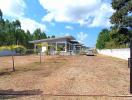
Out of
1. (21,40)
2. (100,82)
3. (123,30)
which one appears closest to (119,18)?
(123,30)

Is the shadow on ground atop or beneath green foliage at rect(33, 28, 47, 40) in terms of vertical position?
beneath

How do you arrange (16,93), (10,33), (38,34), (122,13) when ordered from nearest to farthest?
(16,93) < (122,13) < (10,33) < (38,34)

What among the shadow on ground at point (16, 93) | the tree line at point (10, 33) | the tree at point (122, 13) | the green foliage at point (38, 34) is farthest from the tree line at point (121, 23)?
the green foliage at point (38, 34)

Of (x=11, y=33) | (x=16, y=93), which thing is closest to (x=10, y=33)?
(x=11, y=33)

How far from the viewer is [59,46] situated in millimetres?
60500

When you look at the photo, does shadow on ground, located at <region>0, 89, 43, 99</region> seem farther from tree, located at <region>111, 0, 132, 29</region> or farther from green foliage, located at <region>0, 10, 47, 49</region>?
green foliage, located at <region>0, 10, 47, 49</region>

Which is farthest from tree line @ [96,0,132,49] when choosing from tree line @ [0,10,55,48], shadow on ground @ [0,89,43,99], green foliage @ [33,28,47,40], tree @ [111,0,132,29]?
green foliage @ [33,28,47,40]

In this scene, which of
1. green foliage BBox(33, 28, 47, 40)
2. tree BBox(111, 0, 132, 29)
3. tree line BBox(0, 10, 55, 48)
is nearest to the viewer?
tree BBox(111, 0, 132, 29)

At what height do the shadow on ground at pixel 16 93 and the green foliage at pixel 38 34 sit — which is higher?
the green foliage at pixel 38 34

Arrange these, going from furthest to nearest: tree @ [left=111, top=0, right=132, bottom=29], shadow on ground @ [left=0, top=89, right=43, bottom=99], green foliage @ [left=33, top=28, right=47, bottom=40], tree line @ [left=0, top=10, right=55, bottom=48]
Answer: green foliage @ [left=33, top=28, right=47, bottom=40]
tree line @ [left=0, top=10, right=55, bottom=48]
tree @ [left=111, top=0, right=132, bottom=29]
shadow on ground @ [left=0, top=89, right=43, bottom=99]

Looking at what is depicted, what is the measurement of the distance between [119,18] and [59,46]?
1054 inches

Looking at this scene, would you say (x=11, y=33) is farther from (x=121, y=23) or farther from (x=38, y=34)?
(x=121, y=23)

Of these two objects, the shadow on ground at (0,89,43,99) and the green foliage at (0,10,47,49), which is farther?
the green foliage at (0,10,47,49)

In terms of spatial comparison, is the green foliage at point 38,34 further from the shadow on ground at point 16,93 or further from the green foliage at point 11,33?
the shadow on ground at point 16,93
